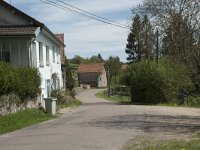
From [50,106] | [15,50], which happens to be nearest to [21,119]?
[50,106]

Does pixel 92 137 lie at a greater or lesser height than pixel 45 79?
lesser

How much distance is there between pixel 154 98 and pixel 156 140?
30.0 meters

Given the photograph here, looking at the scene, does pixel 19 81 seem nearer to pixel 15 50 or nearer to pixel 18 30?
pixel 18 30

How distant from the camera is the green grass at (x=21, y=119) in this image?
1981 cm

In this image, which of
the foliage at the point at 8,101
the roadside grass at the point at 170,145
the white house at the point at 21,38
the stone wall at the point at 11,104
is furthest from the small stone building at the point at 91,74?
the roadside grass at the point at 170,145

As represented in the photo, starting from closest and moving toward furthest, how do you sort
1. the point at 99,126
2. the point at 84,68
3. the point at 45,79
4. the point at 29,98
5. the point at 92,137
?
the point at 92,137 < the point at 99,126 < the point at 29,98 < the point at 45,79 < the point at 84,68

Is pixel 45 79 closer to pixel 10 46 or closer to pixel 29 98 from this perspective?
pixel 10 46

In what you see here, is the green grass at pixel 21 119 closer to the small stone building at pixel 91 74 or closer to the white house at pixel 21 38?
the white house at pixel 21 38

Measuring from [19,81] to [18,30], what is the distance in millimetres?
6565

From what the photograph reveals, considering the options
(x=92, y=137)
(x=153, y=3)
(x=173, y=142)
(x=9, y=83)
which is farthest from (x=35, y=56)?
(x=173, y=142)

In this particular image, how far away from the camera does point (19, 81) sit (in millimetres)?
24797

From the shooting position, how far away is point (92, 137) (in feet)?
53.0

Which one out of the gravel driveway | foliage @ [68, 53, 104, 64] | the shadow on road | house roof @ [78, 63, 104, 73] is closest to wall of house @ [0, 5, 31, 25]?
the gravel driveway

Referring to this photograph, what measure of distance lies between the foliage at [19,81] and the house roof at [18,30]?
2.57 metres
